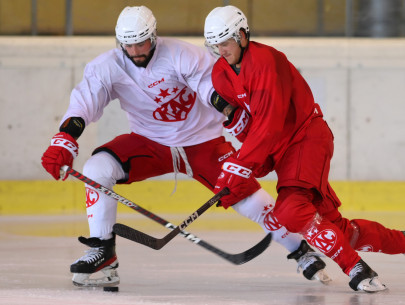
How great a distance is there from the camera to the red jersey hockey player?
9.91 ft

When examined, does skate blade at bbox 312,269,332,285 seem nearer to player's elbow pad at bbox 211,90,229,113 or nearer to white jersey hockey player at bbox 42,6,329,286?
white jersey hockey player at bbox 42,6,329,286

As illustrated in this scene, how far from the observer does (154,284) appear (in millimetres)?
3242

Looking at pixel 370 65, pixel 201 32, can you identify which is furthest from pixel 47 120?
pixel 370 65

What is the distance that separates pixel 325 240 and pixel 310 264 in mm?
250

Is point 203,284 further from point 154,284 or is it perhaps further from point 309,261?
point 309,261

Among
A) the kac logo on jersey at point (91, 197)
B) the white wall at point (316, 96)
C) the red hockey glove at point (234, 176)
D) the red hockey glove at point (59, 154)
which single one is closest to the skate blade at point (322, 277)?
the red hockey glove at point (234, 176)

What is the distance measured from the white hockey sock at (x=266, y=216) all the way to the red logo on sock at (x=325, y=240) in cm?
29

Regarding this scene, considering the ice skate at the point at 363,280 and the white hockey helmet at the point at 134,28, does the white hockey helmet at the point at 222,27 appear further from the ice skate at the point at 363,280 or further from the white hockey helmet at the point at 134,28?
the ice skate at the point at 363,280

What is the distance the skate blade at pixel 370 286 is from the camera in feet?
9.80

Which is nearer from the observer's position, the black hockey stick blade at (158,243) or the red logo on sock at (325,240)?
the red logo on sock at (325,240)

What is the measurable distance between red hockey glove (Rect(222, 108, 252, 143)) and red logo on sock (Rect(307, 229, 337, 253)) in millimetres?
521

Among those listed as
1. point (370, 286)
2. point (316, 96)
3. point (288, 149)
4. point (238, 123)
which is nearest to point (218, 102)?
point (238, 123)

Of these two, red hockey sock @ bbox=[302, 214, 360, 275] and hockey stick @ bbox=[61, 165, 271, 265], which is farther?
hockey stick @ bbox=[61, 165, 271, 265]

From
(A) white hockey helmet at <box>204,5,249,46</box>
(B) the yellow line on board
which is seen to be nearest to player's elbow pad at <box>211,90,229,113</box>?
(A) white hockey helmet at <box>204,5,249,46</box>
